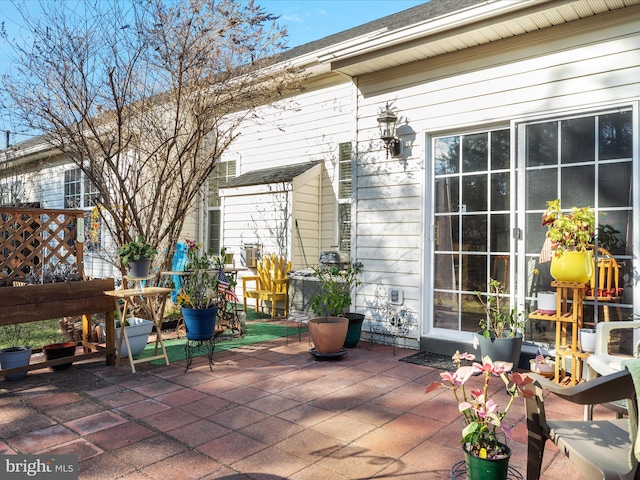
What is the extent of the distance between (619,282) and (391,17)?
237 inches

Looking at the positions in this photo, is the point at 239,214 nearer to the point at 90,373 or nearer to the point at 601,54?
the point at 90,373

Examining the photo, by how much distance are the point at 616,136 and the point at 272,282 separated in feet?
15.2

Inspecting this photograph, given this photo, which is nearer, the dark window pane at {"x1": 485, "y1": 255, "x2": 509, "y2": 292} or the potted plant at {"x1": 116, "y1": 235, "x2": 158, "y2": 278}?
the potted plant at {"x1": 116, "y1": 235, "x2": 158, "y2": 278}

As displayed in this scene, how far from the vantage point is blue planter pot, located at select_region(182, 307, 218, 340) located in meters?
4.28

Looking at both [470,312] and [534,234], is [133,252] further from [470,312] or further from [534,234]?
[534,234]

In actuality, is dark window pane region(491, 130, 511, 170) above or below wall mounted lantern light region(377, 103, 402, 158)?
below

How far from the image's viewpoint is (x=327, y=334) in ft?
14.2

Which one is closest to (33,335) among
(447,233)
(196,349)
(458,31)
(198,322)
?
(196,349)

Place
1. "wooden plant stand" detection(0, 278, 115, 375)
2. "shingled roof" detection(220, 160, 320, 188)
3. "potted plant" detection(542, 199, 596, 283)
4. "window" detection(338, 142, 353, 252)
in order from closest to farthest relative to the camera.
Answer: "potted plant" detection(542, 199, 596, 283)
"wooden plant stand" detection(0, 278, 115, 375)
"shingled roof" detection(220, 160, 320, 188)
"window" detection(338, 142, 353, 252)

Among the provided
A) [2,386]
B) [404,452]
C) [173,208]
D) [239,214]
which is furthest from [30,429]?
[239,214]

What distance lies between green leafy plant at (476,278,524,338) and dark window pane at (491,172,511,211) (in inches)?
28.6

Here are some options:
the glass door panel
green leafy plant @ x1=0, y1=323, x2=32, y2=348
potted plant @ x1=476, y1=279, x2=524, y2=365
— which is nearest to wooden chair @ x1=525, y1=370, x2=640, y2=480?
potted plant @ x1=476, y1=279, x2=524, y2=365

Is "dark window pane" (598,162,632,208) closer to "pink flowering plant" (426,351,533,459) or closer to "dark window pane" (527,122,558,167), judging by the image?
"dark window pane" (527,122,558,167)

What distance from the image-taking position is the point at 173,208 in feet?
19.2
